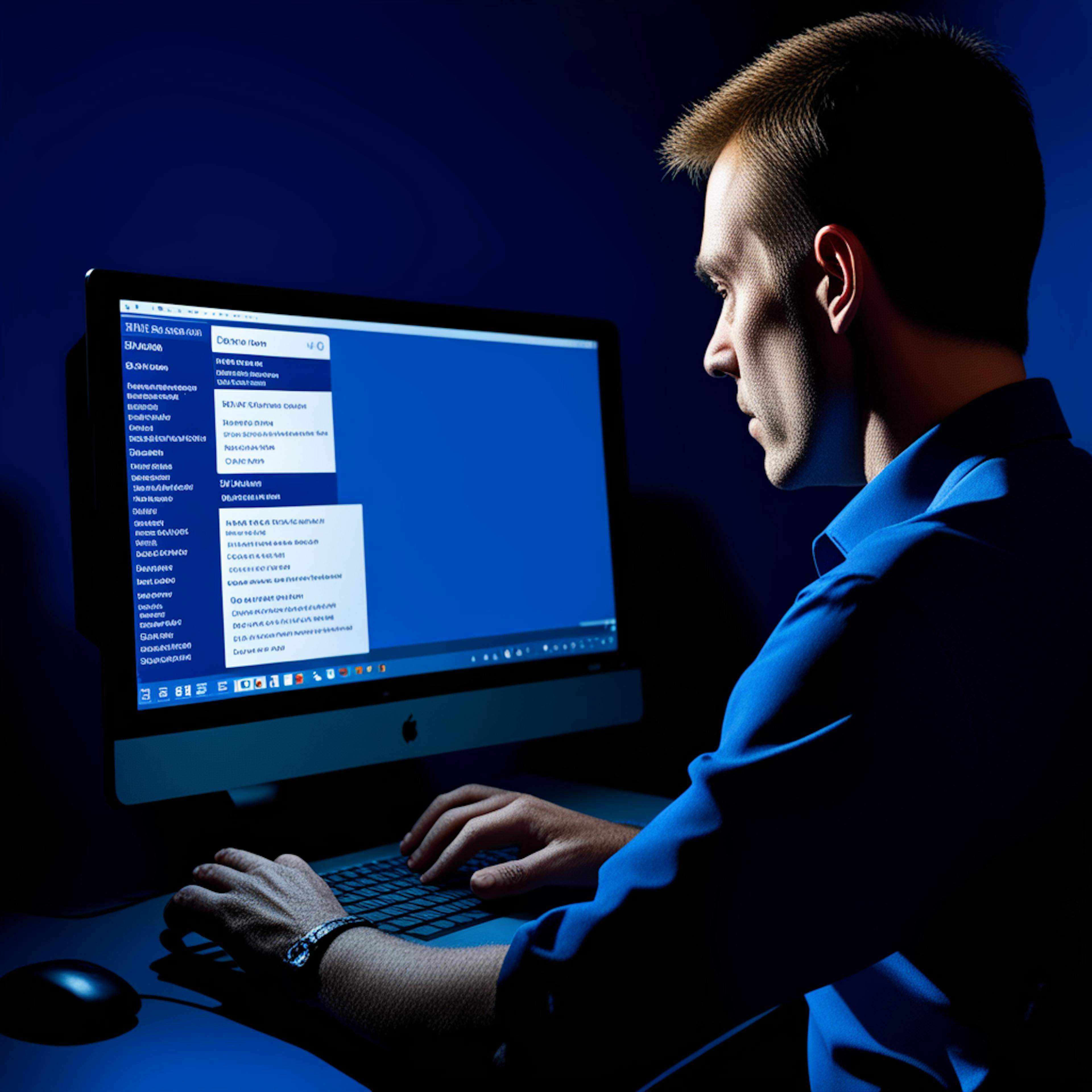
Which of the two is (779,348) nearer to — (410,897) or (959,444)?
(959,444)

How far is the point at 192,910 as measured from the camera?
28.8 inches

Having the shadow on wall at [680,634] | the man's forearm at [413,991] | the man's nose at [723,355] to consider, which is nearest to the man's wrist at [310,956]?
the man's forearm at [413,991]

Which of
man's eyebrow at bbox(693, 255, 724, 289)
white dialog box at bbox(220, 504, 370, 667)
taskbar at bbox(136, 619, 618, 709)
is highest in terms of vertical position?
man's eyebrow at bbox(693, 255, 724, 289)

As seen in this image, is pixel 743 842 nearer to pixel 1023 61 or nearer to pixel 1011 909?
pixel 1011 909

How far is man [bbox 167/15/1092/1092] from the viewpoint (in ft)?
1.61

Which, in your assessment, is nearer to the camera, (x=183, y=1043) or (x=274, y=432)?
(x=183, y=1043)

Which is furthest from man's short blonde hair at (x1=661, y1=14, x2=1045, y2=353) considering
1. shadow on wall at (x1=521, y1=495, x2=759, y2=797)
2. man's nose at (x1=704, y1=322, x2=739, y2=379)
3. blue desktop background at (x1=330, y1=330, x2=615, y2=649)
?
shadow on wall at (x1=521, y1=495, x2=759, y2=797)

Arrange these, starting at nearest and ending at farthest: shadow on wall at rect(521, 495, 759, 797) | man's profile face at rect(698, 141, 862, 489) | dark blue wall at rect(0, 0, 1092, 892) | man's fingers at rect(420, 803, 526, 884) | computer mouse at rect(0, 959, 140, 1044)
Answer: computer mouse at rect(0, 959, 140, 1044)
man's profile face at rect(698, 141, 862, 489)
man's fingers at rect(420, 803, 526, 884)
dark blue wall at rect(0, 0, 1092, 892)
shadow on wall at rect(521, 495, 759, 797)

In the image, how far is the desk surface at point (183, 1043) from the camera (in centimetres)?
56

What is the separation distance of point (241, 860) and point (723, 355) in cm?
57

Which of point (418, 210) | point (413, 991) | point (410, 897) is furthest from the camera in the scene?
point (418, 210)

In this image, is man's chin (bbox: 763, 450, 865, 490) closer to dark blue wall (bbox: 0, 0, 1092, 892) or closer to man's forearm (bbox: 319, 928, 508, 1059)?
man's forearm (bbox: 319, 928, 508, 1059)

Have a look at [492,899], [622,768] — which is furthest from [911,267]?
[622,768]

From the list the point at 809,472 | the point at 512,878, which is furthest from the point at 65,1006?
the point at 809,472
